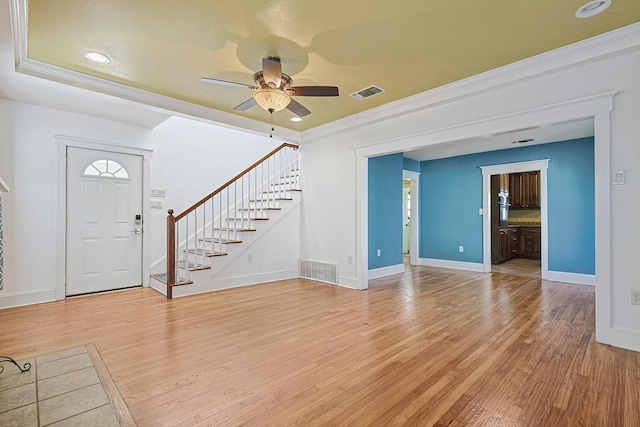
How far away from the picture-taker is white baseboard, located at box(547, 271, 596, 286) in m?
5.26

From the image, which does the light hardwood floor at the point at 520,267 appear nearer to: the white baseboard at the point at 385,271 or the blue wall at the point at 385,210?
the white baseboard at the point at 385,271

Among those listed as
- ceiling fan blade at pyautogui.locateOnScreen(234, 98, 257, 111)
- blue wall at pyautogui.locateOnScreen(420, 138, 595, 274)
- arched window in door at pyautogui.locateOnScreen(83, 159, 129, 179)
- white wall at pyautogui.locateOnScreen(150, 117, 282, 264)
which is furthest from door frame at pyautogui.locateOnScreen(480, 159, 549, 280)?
arched window in door at pyautogui.locateOnScreen(83, 159, 129, 179)

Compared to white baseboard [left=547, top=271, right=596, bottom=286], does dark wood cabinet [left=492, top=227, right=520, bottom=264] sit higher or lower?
higher

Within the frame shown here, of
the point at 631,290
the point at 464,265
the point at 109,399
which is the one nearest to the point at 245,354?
the point at 109,399

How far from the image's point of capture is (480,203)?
257 inches

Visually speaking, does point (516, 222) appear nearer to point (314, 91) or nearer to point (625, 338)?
point (625, 338)

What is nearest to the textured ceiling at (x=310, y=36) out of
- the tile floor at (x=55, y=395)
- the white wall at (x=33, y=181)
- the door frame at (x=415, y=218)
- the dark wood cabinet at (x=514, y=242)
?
the white wall at (x=33, y=181)

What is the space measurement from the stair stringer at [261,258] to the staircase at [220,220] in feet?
0.18

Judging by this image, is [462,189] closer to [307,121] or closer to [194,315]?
[307,121]

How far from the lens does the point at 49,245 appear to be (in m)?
4.16

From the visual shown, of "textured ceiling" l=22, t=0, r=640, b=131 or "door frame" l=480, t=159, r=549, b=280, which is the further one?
"door frame" l=480, t=159, r=549, b=280

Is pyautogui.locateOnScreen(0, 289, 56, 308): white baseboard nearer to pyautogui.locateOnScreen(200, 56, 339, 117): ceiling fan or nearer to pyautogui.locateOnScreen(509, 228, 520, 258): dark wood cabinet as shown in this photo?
pyautogui.locateOnScreen(200, 56, 339, 117): ceiling fan

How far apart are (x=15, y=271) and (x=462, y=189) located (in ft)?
25.1

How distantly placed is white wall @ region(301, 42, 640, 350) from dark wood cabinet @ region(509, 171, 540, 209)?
224 inches
